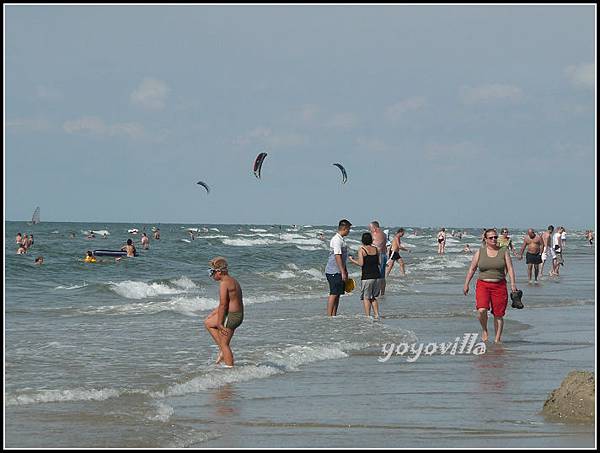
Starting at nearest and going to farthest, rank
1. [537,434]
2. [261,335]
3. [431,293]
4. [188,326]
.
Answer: [537,434] < [261,335] < [188,326] < [431,293]

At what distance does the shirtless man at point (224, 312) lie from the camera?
961 cm

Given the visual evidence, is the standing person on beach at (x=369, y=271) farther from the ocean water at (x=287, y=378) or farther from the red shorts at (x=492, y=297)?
the red shorts at (x=492, y=297)

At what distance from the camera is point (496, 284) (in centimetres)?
1134

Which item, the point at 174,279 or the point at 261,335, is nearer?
the point at 261,335

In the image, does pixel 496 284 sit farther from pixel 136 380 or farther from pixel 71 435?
pixel 71 435

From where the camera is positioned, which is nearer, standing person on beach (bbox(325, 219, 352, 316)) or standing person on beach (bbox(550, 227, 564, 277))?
standing person on beach (bbox(325, 219, 352, 316))

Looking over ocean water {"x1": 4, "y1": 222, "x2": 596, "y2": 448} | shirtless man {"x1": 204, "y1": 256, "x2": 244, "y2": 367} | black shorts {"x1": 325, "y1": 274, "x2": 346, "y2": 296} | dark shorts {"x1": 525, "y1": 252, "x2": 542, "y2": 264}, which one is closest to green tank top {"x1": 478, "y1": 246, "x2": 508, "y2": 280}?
ocean water {"x1": 4, "y1": 222, "x2": 596, "y2": 448}

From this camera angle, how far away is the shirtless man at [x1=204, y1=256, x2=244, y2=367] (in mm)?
9609

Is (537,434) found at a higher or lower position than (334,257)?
lower

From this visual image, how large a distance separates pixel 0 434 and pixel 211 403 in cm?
181

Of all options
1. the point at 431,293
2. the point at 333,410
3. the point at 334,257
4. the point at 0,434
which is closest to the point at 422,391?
the point at 333,410

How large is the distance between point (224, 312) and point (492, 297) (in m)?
3.51

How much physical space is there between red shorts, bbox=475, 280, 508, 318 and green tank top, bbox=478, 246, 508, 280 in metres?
0.08

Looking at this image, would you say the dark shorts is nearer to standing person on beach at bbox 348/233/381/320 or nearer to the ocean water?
the ocean water
